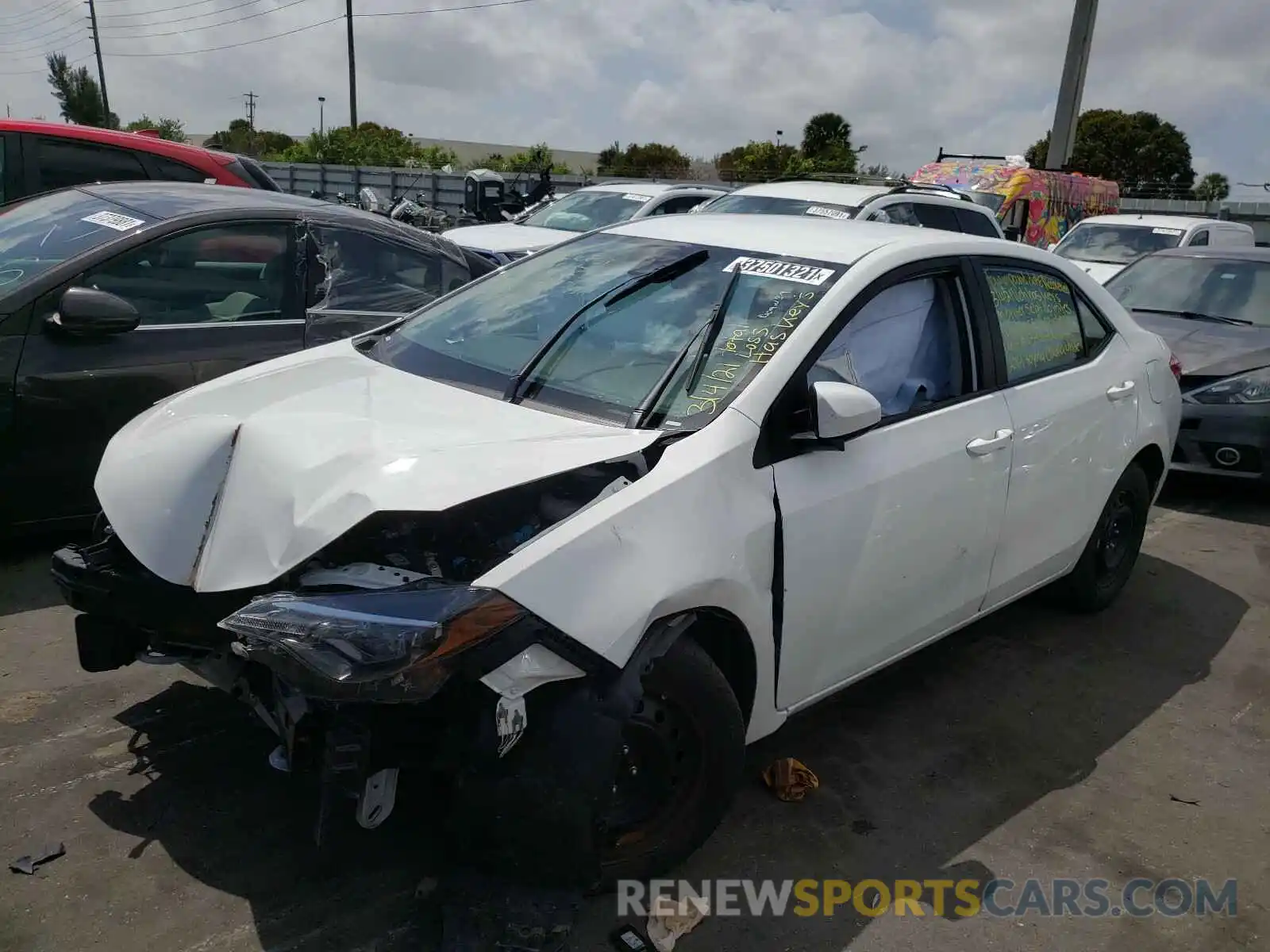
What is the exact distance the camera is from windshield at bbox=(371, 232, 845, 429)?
10.1 feet

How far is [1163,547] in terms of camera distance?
6148mm

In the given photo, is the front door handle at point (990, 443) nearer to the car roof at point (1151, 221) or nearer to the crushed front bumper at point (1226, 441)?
the crushed front bumper at point (1226, 441)

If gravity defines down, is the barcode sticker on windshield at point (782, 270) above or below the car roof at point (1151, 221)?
above

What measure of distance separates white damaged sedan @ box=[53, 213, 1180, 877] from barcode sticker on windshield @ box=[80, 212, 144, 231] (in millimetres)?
1624

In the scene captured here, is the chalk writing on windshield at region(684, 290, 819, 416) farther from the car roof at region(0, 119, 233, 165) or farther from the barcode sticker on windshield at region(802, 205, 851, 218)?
the barcode sticker on windshield at region(802, 205, 851, 218)

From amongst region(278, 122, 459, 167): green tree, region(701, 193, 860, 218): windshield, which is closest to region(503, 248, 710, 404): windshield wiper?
region(701, 193, 860, 218): windshield

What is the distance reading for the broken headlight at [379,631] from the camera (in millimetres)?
2215

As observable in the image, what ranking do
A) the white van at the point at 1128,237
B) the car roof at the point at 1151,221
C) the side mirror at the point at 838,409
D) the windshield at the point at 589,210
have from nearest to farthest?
the side mirror at the point at 838,409 → the windshield at the point at 589,210 → the white van at the point at 1128,237 → the car roof at the point at 1151,221

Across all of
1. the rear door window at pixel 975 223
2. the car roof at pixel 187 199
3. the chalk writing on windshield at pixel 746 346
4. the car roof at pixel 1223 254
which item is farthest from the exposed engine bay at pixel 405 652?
the rear door window at pixel 975 223

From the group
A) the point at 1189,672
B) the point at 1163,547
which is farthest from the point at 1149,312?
the point at 1189,672

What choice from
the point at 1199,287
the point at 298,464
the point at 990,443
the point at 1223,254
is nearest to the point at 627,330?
the point at 298,464

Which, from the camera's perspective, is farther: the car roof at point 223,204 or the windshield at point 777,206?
the windshield at point 777,206

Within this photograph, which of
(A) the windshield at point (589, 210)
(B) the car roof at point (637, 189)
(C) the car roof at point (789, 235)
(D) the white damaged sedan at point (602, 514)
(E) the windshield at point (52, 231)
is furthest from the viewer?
(B) the car roof at point (637, 189)

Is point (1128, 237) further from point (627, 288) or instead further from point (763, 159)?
point (763, 159)
